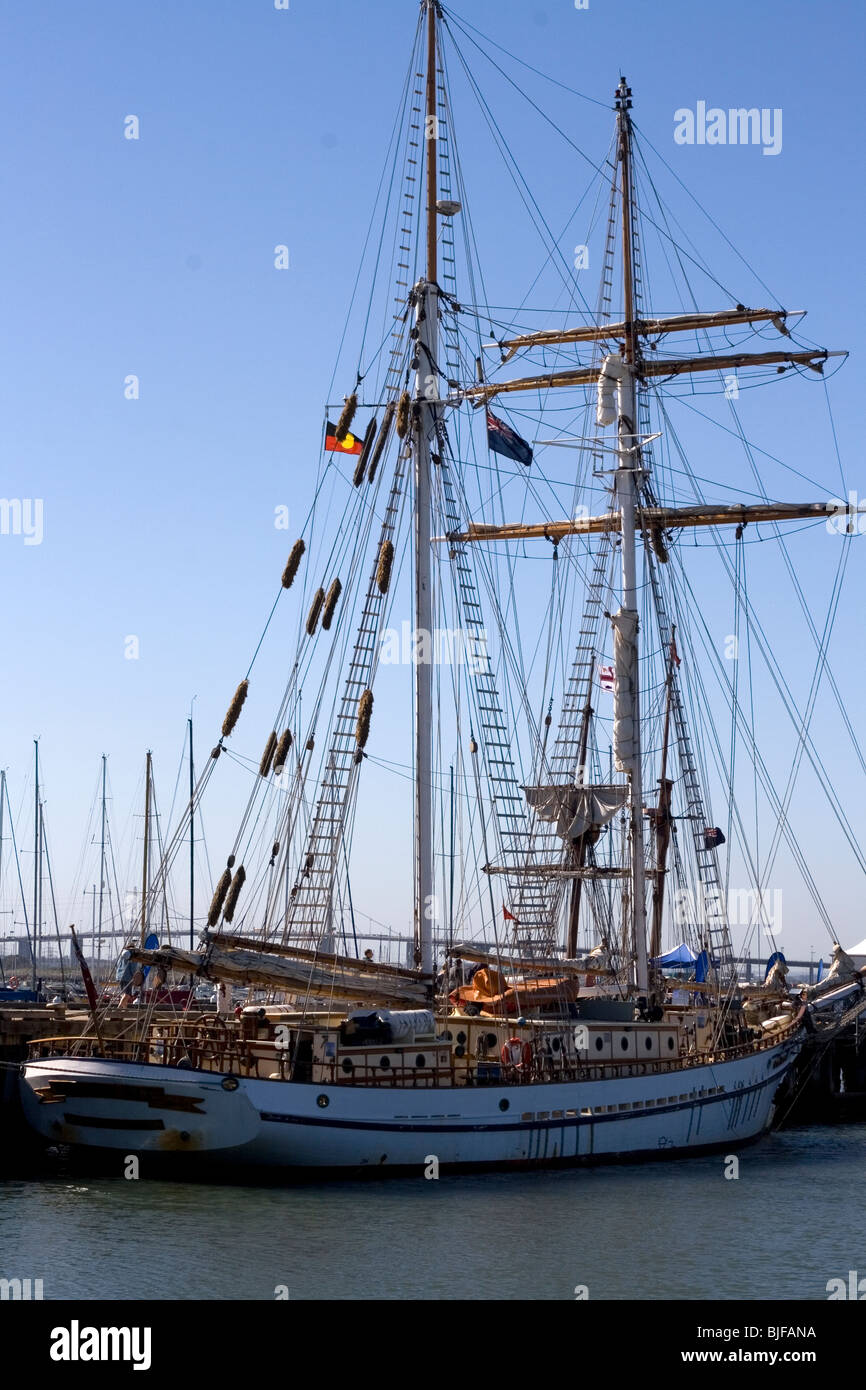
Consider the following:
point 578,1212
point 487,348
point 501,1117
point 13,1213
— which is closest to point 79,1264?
point 13,1213

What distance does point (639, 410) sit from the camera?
210 feet

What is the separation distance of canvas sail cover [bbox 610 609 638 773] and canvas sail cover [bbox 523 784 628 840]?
204 cm

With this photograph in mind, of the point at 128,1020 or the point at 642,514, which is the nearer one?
the point at 128,1020


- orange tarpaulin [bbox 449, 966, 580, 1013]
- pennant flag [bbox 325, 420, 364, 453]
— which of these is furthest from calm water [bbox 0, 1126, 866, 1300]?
pennant flag [bbox 325, 420, 364, 453]

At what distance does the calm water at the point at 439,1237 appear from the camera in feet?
102

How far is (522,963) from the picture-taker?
51188 millimetres

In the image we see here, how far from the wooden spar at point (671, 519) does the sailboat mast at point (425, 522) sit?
12.5 meters

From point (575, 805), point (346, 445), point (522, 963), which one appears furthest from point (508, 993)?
point (346, 445)

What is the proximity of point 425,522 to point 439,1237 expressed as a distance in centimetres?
2114

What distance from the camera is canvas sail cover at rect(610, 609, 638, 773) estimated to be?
57500mm

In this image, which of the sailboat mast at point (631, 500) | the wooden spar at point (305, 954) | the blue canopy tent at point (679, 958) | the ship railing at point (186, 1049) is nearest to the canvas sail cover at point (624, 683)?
the sailboat mast at point (631, 500)

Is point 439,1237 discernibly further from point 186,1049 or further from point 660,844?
point 660,844

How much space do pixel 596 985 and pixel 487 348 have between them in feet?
87.0
